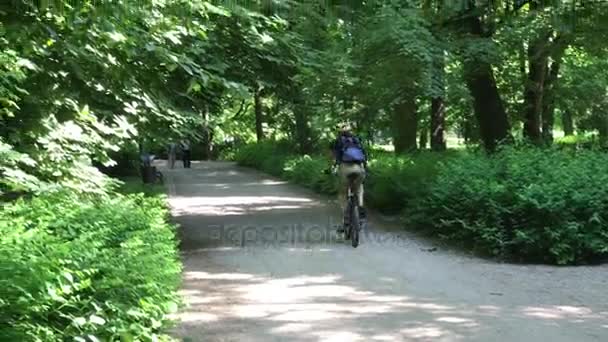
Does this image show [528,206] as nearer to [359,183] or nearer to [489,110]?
[359,183]

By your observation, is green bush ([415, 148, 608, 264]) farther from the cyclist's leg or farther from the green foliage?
the green foliage

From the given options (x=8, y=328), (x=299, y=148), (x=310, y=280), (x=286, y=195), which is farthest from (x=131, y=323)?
(x=299, y=148)

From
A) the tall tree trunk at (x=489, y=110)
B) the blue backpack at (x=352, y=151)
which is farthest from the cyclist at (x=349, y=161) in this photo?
the tall tree trunk at (x=489, y=110)

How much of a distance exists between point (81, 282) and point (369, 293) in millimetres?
4462

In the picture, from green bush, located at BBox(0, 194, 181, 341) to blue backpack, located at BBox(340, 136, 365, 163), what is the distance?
5997 millimetres

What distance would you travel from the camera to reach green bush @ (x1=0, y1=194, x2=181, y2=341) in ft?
12.7

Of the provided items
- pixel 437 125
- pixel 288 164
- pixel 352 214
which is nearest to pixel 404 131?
pixel 437 125

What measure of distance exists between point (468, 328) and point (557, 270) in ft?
11.4

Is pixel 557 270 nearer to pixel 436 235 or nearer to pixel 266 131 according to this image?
pixel 436 235

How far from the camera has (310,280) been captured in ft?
29.2

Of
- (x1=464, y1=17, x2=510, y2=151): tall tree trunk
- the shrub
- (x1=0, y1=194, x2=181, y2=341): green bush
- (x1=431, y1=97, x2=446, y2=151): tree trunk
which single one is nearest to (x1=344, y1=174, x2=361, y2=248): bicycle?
(x1=0, y1=194, x2=181, y2=341): green bush

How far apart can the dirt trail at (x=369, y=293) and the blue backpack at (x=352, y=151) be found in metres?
1.38

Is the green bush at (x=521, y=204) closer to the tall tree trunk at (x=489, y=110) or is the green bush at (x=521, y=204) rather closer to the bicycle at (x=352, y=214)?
the bicycle at (x=352, y=214)

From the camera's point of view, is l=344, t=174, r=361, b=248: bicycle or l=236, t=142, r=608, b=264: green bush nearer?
l=236, t=142, r=608, b=264: green bush
